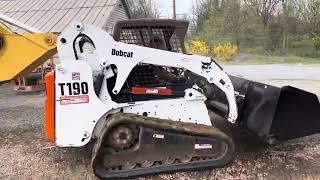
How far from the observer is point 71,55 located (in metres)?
4.82

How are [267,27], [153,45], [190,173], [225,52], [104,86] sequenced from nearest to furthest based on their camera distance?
[190,173] < [104,86] < [153,45] < [225,52] < [267,27]

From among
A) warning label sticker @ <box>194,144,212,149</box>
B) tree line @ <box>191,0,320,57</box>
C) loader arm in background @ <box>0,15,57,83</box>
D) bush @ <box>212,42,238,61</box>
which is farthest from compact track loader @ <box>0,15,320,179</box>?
tree line @ <box>191,0,320,57</box>

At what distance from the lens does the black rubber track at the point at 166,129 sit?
4.53m

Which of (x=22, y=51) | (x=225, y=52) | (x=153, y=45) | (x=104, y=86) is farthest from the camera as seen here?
(x=225, y=52)

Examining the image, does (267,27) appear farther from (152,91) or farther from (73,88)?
(73,88)

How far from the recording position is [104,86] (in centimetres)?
482

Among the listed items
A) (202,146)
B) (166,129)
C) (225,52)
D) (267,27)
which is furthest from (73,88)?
(267,27)

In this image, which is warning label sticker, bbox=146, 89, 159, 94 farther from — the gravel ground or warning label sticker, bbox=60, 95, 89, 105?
the gravel ground

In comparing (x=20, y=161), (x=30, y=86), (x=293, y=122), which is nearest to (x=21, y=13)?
(x=30, y=86)

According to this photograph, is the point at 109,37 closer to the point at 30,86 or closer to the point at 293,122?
the point at 293,122

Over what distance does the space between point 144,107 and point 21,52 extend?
1.93 meters

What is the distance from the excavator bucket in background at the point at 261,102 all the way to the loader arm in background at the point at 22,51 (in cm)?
102

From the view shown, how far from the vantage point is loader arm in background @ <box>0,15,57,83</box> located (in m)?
5.57

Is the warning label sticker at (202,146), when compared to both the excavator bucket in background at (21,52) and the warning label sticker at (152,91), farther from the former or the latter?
the excavator bucket in background at (21,52)
